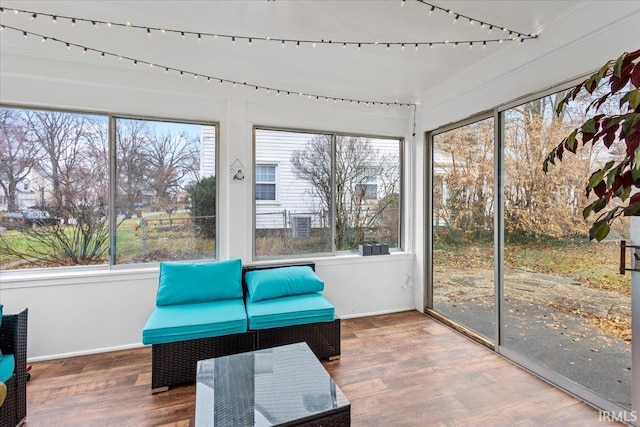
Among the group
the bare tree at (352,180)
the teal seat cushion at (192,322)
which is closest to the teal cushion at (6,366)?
the teal seat cushion at (192,322)

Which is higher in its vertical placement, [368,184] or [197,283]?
[368,184]

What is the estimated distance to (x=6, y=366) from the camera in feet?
5.91

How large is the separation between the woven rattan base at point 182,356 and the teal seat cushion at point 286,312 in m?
0.23

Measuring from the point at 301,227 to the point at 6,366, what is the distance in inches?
105

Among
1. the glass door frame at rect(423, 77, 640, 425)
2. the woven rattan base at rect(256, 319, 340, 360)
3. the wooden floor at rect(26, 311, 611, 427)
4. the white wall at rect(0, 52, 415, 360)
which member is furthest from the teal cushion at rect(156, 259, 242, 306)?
the glass door frame at rect(423, 77, 640, 425)

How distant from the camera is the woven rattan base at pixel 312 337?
2668 millimetres

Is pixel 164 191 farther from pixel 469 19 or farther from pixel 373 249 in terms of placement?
pixel 469 19

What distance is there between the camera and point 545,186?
255 centimetres

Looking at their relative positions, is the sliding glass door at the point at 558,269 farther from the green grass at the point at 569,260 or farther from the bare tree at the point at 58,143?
the bare tree at the point at 58,143

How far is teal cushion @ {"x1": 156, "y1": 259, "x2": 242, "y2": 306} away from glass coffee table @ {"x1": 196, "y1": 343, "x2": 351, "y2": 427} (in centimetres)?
91

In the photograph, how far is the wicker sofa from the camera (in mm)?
2352

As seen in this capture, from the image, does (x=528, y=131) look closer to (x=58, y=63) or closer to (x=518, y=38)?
(x=518, y=38)

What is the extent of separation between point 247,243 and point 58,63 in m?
2.43

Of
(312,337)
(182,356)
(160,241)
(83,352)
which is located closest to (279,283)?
(312,337)
